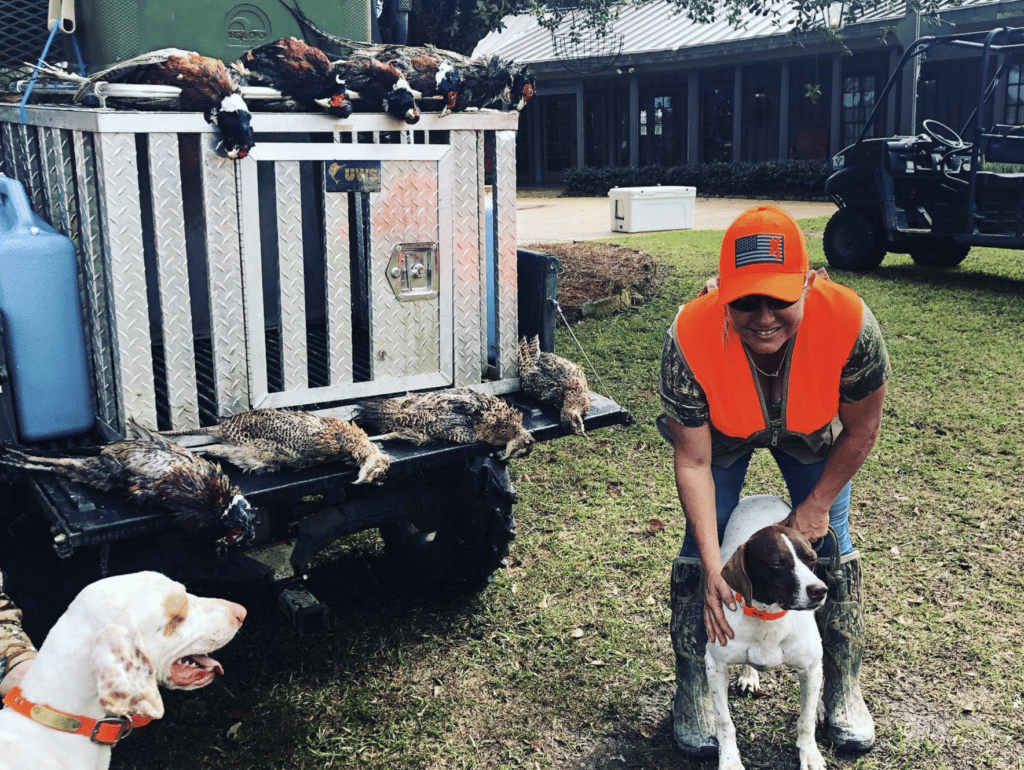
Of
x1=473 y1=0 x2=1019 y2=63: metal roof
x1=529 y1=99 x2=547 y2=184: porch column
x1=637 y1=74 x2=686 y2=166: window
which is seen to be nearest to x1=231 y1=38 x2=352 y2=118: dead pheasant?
x1=473 y1=0 x2=1019 y2=63: metal roof

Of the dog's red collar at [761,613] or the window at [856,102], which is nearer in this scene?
the dog's red collar at [761,613]

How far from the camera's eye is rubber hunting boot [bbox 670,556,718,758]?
3.38 m

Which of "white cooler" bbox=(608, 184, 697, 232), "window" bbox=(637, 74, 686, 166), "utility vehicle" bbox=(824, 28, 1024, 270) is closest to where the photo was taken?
"utility vehicle" bbox=(824, 28, 1024, 270)

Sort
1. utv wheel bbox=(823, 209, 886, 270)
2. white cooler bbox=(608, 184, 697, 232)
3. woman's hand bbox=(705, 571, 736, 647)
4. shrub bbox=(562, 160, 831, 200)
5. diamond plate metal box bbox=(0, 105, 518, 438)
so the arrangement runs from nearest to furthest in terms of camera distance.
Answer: woman's hand bbox=(705, 571, 736, 647) < diamond plate metal box bbox=(0, 105, 518, 438) < utv wheel bbox=(823, 209, 886, 270) < white cooler bbox=(608, 184, 697, 232) < shrub bbox=(562, 160, 831, 200)

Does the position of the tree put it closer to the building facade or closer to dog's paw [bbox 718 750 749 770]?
dog's paw [bbox 718 750 749 770]

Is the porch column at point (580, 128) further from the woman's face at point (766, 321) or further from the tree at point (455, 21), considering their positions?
the woman's face at point (766, 321)

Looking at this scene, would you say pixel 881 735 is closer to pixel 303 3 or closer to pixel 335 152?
pixel 335 152

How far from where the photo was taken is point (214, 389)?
3.63m

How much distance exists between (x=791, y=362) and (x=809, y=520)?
0.53 metres

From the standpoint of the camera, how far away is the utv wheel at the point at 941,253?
39.6 ft

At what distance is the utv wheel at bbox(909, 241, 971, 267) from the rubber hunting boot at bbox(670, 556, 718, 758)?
9797 mm

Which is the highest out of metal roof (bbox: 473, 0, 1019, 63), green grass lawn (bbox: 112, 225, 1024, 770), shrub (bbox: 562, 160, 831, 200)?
metal roof (bbox: 473, 0, 1019, 63)

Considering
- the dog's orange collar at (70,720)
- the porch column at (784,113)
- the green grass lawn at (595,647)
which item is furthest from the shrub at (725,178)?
the dog's orange collar at (70,720)

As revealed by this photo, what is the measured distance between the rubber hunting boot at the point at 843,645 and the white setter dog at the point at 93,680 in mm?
2087
